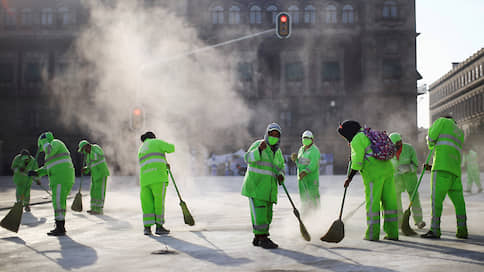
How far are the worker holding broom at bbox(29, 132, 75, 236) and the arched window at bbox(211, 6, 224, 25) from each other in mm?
34350

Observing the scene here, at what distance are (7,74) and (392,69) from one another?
29.6 meters

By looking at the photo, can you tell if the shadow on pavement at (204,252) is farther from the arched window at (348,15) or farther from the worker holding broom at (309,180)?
the arched window at (348,15)

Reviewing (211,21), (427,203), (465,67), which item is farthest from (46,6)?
(465,67)

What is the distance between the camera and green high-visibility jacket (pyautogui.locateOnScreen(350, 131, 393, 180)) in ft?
22.6

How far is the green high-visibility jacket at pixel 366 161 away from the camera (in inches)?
271

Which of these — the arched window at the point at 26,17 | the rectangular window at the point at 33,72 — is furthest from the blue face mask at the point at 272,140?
the arched window at the point at 26,17

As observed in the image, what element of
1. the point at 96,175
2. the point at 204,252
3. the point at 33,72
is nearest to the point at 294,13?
the point at 33,72

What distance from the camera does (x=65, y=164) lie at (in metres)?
8.34

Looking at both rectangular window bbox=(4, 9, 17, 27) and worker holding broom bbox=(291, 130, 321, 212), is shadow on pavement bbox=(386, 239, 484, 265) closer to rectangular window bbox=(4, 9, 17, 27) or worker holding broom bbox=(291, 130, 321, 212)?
worker holding broom bbox=(291, 130, 321, 212)

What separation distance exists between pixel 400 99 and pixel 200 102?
15306 millimetres

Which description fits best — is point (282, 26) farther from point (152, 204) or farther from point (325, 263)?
point (325, 263)

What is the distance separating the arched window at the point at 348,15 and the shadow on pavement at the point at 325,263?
37436mm

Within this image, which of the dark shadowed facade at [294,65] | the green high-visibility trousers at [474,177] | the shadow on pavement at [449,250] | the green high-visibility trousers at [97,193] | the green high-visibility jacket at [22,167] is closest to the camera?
the shadow on pavement at [449,250]

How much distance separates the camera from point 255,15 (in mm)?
41656
